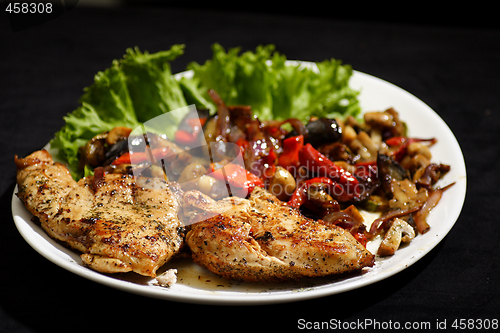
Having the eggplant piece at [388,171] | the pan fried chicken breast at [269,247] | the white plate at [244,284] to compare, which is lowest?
the white plate at [244,284]

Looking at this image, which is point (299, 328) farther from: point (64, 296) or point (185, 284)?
point (64, 296)

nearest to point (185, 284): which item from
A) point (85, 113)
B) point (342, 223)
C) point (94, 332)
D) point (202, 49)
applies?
point (94, 332)

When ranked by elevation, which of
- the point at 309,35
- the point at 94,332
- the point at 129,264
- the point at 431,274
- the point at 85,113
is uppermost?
the point at 309,35

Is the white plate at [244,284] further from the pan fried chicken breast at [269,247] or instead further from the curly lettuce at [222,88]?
the curly lettuce at [222,88]

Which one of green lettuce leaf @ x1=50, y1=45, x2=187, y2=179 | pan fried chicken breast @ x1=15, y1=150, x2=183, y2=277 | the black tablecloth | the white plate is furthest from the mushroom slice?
green lettuce leaf @ x1=50, y1=45, x2=187, y2=179

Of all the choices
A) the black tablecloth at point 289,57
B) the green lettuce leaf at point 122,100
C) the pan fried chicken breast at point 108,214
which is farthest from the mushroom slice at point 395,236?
the green lettuce leaf at point 122,100

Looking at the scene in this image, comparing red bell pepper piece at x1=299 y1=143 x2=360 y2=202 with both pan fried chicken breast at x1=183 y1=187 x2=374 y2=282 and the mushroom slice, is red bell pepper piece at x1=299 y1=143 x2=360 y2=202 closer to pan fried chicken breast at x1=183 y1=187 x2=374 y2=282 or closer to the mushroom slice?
the mushroom slice
